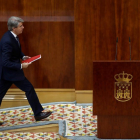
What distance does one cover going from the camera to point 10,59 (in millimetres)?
2029

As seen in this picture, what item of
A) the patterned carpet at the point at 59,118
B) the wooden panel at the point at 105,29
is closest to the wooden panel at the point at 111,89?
the patterned carpet at the point at 59,118

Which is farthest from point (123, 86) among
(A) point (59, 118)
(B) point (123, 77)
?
(A) point (59, 118)

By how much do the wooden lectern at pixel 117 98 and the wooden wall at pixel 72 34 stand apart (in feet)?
2.18

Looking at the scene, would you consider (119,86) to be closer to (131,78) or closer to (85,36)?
(131,78)

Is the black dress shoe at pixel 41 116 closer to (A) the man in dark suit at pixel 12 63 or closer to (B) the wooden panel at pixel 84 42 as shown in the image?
(A) the man in dark suit at pixel 12 63

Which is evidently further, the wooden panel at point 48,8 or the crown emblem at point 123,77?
the wooden panel at point 48,8

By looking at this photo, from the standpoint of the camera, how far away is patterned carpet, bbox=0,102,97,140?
1.99 metres

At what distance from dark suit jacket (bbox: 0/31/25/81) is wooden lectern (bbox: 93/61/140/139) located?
548 millimetres

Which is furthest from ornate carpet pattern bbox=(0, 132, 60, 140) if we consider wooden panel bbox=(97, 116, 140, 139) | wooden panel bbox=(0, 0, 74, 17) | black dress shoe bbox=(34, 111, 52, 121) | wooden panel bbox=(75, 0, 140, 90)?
wooden panel bbox=(0, 0, 74, 17)

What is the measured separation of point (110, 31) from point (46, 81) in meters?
0.62

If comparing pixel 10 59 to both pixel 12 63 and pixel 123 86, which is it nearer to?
pixel 12 63

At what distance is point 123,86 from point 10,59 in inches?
29.2

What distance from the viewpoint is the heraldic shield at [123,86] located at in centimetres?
170

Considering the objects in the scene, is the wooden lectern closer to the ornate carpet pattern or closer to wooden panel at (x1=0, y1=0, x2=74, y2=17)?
the ornate carpet pattern
